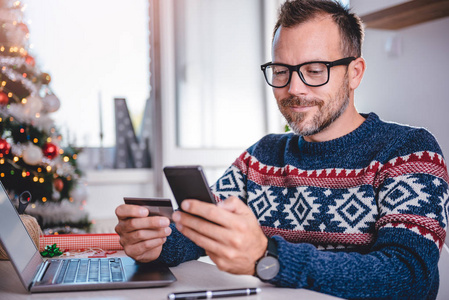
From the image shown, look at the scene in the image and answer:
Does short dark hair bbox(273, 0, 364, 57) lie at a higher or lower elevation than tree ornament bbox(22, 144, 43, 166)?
higher

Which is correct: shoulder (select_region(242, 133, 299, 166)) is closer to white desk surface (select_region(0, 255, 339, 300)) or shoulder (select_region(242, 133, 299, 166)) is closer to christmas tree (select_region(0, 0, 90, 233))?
white desk surface (select_region(0, 255, 339, 300))

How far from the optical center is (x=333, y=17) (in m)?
1.24

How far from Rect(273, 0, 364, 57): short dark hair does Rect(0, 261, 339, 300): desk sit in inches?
27.2

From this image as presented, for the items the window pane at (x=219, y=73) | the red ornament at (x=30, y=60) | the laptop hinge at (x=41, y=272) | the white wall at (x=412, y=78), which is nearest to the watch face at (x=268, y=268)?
the laptop hinge at (x=41, y=272)

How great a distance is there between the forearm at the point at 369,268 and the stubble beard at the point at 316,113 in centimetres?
38

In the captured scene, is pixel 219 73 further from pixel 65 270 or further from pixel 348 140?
pixel 65 270

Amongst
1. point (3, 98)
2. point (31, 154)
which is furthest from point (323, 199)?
point (3, 98)

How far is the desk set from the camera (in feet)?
2.39

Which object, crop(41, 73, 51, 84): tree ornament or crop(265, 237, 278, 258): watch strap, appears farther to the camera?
crop(41, 73, 51, 84): tree ornament

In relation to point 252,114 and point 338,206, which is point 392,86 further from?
point 338,206

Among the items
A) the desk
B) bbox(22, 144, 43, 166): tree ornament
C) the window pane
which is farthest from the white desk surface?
the window pane

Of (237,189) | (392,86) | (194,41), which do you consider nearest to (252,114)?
(194,41)

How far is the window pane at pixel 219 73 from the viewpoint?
3430mm

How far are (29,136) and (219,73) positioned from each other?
1.48 metres
